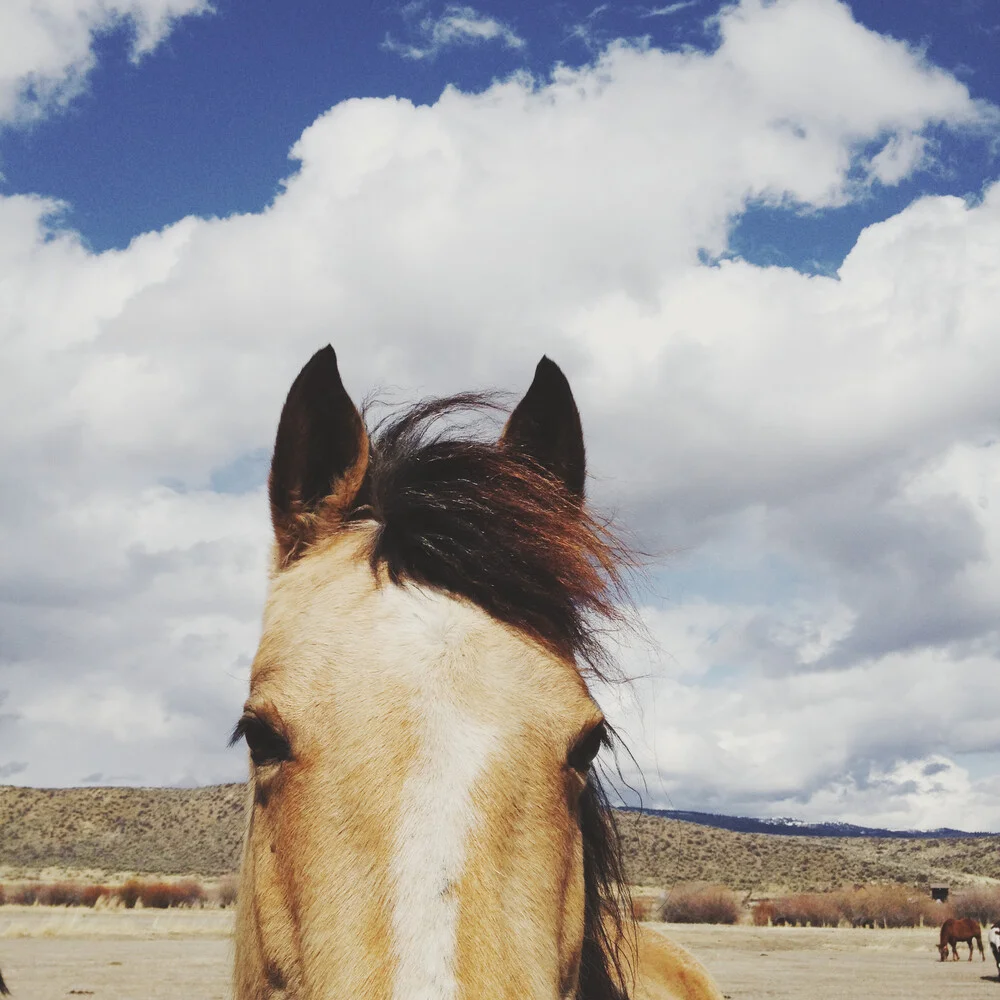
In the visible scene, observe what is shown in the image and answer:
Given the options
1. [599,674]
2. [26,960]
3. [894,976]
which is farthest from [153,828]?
[599,674]

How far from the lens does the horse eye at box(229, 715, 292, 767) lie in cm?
234

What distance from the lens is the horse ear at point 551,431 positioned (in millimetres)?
A: 3170

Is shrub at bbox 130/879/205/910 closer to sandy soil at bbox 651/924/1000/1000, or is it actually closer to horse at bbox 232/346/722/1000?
sandy soil at bbox 651/924/1000/1000

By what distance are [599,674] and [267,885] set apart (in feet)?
4.11

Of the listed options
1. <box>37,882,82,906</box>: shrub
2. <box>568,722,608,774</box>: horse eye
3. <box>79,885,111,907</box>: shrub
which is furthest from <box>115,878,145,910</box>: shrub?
<box>568,722,608,774</box>: horse eye

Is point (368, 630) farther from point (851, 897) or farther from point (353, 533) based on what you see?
point (851, 897)

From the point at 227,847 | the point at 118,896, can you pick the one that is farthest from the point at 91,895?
the point at 227,847

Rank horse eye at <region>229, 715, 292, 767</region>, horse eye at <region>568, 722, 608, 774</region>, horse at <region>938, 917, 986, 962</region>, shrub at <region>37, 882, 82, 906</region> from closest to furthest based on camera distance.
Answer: horse eye at <region>229, 715, 292, 767</region> < horse eye at <region>568, 722, 608, 774</region> < horse at <region>938, 917, 986, 962</region> < shrub at <region>37, 882, 82, 906</region>

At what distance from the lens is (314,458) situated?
314cm

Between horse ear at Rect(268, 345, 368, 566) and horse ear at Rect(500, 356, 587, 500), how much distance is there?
0.53 m

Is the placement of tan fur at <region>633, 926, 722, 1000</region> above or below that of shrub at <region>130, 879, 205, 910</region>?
above

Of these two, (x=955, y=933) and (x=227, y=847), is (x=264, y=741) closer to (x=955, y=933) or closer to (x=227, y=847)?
(x=955, y=933)

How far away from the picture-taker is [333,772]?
219cm

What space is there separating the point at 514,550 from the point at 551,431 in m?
0.62
